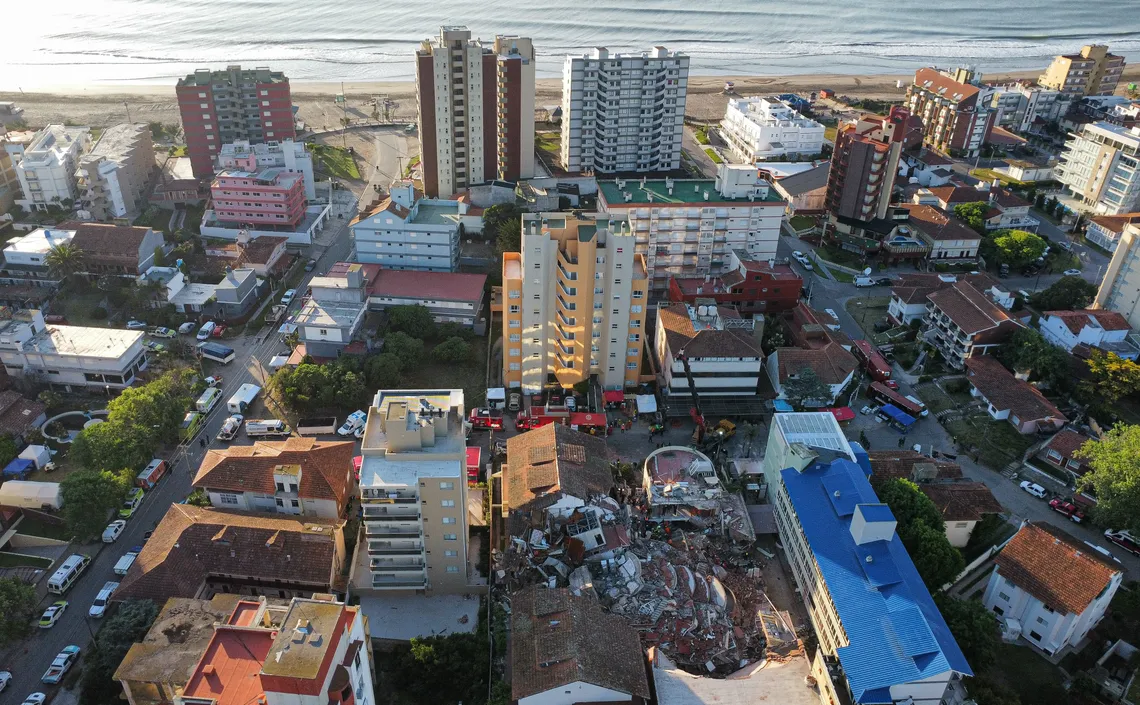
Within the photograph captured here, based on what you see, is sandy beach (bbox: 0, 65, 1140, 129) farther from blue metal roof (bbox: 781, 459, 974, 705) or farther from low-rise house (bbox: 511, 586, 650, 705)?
low-rise house (bbox: 511, 586, 650, 705)

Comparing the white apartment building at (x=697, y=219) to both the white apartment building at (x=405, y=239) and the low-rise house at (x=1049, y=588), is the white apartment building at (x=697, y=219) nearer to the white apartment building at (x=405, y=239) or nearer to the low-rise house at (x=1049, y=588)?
the white apartment building at (x=405, y=239)

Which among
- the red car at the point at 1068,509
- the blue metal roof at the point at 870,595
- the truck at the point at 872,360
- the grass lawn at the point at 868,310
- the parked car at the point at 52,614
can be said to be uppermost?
the blue metal roof at the point at 870,595

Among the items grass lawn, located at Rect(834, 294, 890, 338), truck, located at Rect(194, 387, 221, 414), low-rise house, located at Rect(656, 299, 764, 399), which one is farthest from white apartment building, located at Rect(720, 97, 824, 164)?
truck, located at Rect(194, 387, 221, 414)

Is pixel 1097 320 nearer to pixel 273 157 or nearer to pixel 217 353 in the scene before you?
pixel 217 353

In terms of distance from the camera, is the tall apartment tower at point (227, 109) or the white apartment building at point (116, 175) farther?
the tall apartment tower at point (227, 109)

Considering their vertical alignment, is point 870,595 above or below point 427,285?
above

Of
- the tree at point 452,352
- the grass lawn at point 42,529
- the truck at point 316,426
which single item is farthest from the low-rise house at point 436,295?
the grass lawn at point 42,529

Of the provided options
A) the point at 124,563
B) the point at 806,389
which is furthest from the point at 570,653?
the point at 806,389
